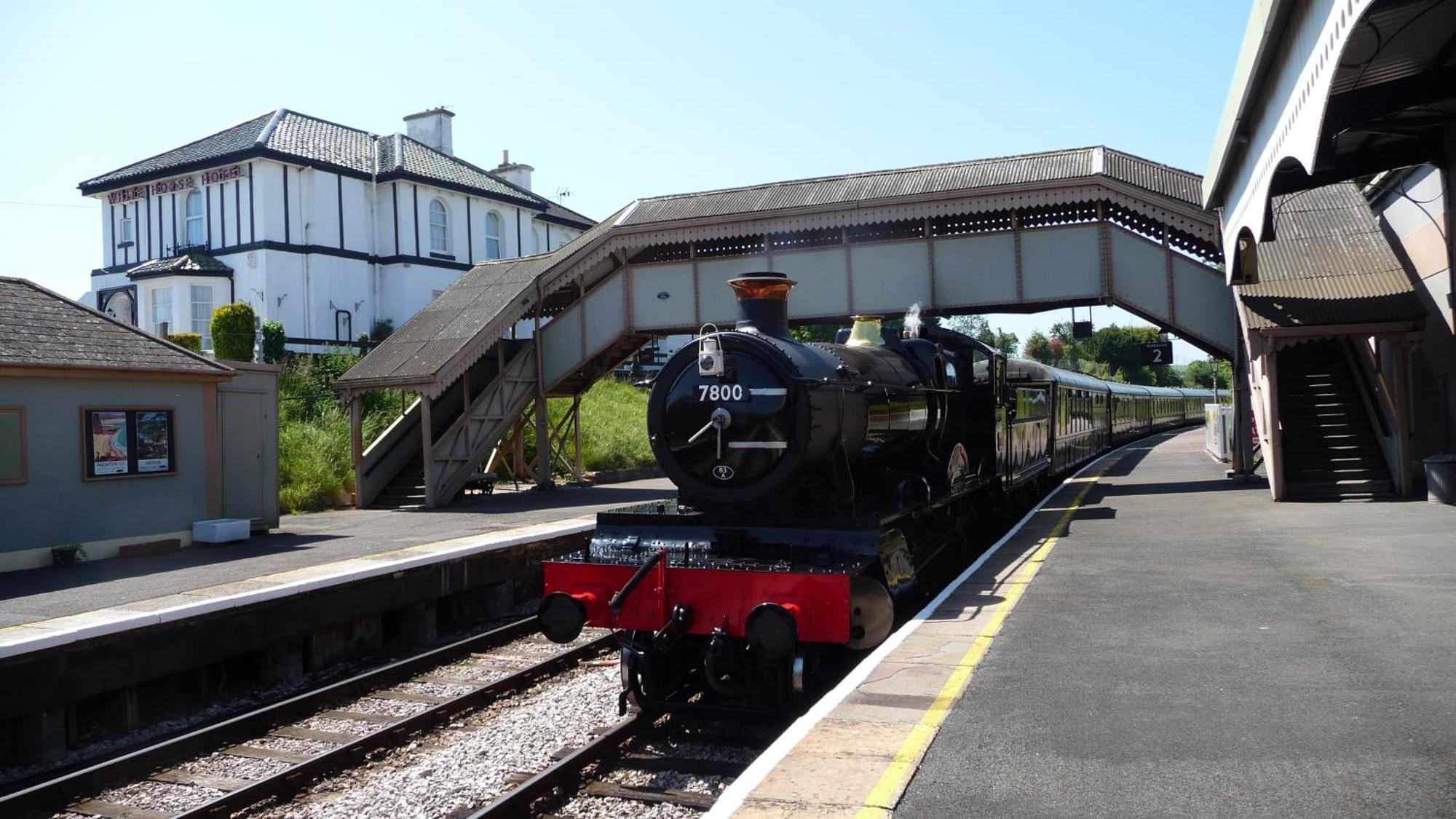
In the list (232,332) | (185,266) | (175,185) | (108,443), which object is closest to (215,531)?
(108,443)

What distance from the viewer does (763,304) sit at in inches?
320

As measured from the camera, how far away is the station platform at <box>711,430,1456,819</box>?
4199mm

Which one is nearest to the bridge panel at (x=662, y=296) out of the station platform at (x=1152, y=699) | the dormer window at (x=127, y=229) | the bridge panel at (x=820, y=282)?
the bridge panel at (x=820, y=282)

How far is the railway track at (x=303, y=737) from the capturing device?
20.7 feet

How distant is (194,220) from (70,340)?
19837mm

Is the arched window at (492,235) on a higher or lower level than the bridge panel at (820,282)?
higher

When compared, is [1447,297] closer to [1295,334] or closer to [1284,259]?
[1295,334]

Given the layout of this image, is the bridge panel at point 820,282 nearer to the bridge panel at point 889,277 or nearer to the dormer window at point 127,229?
the bridge panel at point 889,277

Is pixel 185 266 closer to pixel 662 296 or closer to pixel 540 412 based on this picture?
pixel 540 412

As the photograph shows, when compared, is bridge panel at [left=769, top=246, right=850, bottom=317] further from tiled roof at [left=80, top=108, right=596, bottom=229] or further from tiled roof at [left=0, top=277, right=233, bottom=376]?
tiled roof at [left=80, top=108, right=596, bottom=229]

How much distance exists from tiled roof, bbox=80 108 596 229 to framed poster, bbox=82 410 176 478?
17.3 meters

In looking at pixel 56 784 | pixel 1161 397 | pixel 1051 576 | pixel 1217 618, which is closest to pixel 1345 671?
pixel 1217 618

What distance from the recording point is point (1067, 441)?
19.5 metres

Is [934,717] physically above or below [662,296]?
below
